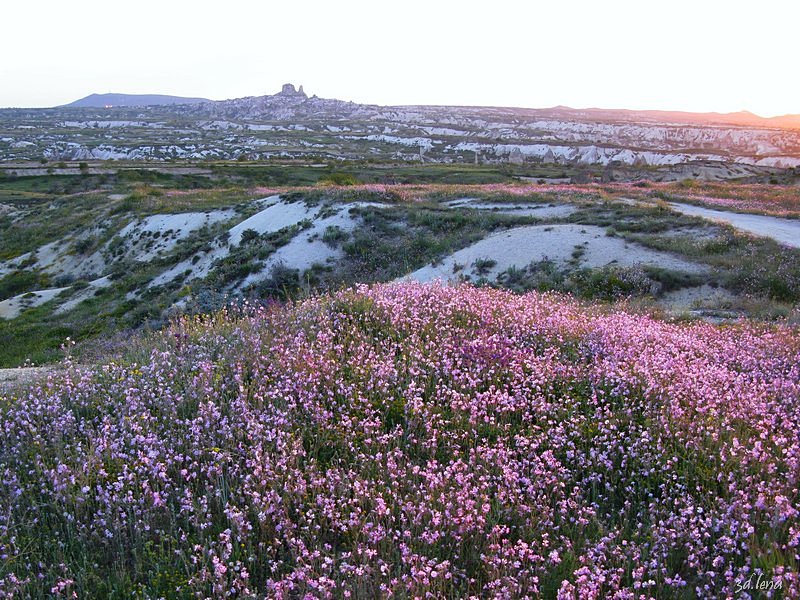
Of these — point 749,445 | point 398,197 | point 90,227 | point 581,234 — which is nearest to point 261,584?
point 749,445

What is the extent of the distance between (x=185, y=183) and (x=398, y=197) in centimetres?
4366

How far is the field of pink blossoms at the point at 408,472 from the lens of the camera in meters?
3.79

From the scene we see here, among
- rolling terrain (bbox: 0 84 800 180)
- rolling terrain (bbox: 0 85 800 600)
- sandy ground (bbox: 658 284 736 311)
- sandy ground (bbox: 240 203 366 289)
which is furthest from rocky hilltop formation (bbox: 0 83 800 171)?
rolling terrain (bbox: 0 85 800 600)

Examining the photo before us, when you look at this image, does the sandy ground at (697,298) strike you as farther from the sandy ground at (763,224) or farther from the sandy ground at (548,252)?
the sandy ground at (763,224)

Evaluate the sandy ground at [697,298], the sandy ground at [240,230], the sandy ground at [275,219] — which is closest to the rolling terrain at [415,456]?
the sandy ground at [697,298]

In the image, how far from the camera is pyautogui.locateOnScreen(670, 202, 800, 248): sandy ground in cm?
2117

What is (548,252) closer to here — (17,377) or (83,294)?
(17,377)

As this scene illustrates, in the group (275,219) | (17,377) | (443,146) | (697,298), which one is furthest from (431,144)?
(17,377)

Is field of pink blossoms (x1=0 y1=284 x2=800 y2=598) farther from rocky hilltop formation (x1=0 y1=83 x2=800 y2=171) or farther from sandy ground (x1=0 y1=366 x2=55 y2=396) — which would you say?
rocky hilltop formation (x1=0 y1=83 x2=800 y2=171)

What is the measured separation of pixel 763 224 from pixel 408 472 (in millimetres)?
25921

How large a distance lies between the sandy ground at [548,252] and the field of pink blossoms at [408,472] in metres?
11.5

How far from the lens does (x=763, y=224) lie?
2486 centimetres

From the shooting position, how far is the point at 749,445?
5012 mm

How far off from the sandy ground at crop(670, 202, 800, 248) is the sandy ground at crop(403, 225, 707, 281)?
16.3 ft
